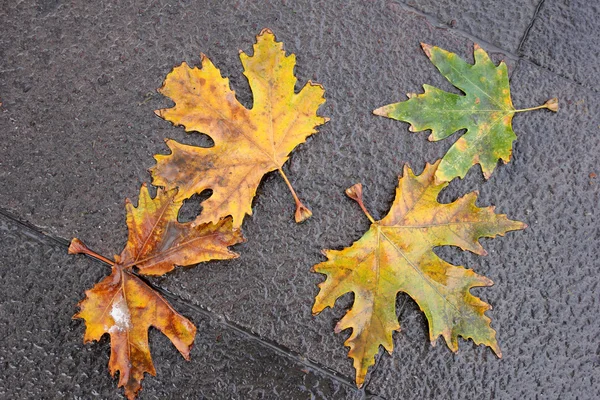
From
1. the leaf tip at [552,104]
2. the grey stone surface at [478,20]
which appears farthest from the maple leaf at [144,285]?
the leaf tip at [552,104]

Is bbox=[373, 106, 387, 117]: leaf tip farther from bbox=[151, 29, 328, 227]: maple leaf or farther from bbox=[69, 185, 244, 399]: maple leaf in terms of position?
bbox=[69, 185, 244, 399]: maple leaf

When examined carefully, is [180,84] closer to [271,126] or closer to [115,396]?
[271,126]

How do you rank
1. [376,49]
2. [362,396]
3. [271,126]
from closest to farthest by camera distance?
1. [271,126]
2. [362,396]
3. [376,49]

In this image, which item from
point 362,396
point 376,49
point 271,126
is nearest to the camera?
point 271,126

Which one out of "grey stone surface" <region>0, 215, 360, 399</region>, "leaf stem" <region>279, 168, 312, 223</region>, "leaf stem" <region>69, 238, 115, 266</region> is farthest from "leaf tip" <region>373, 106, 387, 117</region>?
"leaf stem" <region>69, 238, 115, 266</region>

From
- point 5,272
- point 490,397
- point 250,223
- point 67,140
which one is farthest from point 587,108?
point 5,272

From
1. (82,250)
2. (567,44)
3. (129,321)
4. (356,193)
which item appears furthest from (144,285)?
(567,44)
